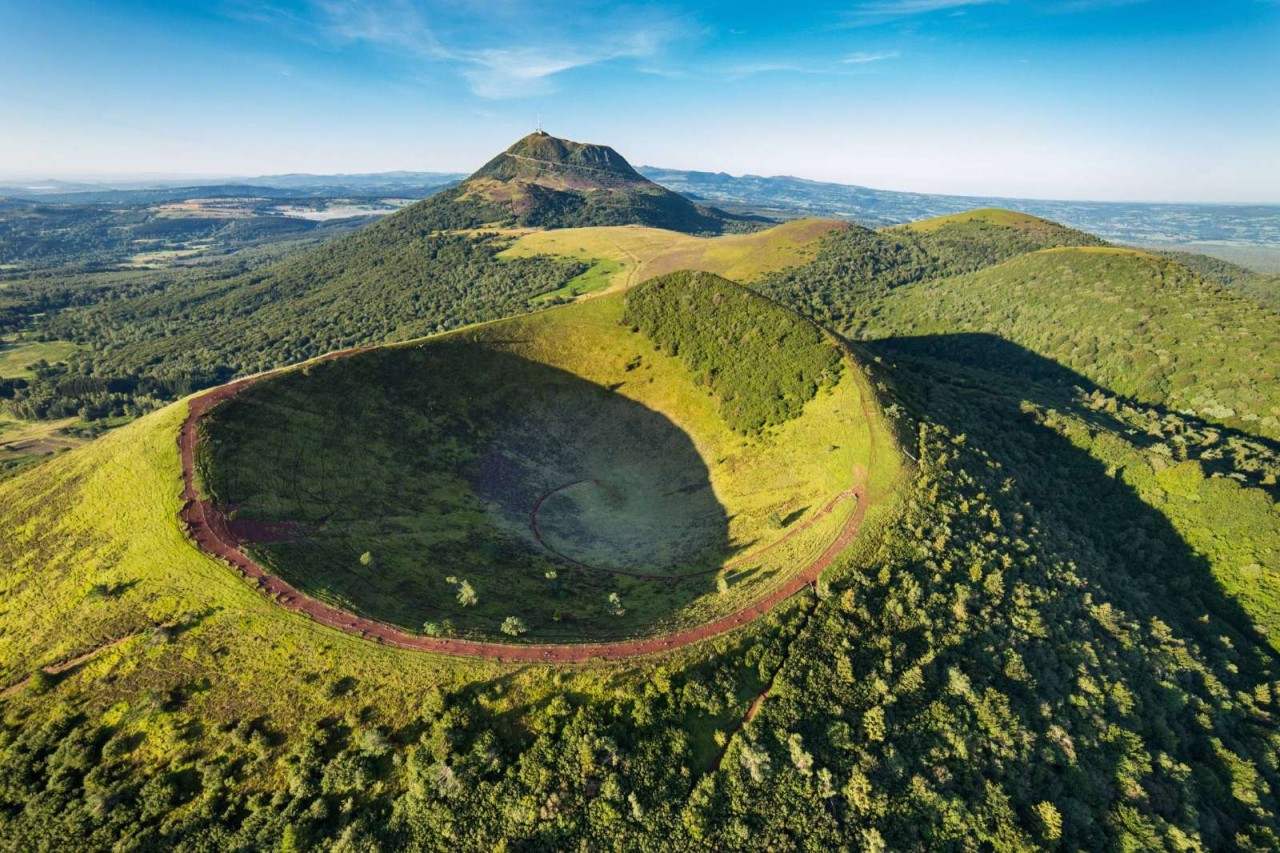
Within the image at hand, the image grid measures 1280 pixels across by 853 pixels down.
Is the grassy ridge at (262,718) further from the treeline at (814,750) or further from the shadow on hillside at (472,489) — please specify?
the shadow on hillside at (472,489)

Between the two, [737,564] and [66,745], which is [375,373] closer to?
[66,745]

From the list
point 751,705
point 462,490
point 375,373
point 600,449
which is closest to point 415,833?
point 751,705

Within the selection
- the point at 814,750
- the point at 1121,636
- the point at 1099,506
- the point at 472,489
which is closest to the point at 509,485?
the point at 472,489

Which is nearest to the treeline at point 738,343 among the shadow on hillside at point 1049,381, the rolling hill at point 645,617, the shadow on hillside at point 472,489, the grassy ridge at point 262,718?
the rolling hill at point 645,617

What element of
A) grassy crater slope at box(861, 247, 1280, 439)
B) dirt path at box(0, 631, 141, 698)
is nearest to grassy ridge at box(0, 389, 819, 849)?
dirt path at box(0, 631, 141, 698)

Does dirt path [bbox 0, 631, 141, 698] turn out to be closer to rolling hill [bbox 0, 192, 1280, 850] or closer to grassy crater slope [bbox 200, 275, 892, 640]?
rolling hill [bbox 0, 192, 1280, 850]

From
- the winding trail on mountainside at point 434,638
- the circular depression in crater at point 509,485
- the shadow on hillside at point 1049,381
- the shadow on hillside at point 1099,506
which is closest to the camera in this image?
the winding trail on mountainside at point 434,638
